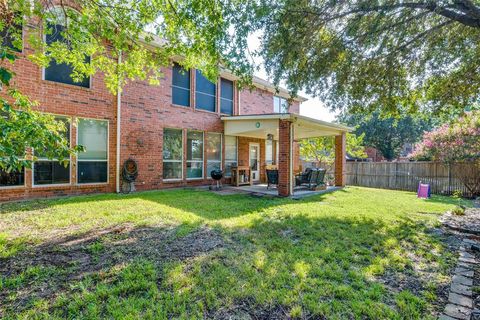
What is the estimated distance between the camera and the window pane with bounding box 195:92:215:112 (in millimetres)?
12164

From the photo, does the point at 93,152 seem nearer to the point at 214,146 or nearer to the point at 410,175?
the point at 214,146

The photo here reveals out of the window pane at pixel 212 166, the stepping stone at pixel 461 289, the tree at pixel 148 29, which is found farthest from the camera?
the window pane at pixel 212 166

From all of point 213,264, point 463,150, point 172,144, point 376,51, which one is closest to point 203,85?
point 172,144

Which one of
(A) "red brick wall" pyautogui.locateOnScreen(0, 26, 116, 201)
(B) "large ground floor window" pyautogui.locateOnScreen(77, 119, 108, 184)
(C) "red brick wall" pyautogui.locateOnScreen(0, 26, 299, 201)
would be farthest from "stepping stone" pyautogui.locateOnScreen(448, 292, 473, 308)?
(B) "large ground floor window" pyautogui.locateOnScreen(77, 119, 108, 184)

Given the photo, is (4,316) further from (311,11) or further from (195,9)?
(311,11)

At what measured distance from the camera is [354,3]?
5.58m

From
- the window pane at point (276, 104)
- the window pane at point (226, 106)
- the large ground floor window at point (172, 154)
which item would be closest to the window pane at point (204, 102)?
the window pane at point (226, 106)

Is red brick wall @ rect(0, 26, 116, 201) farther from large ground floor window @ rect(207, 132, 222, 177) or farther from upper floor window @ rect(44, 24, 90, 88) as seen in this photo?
large ground floor window @ rect(207, 132, 222, 177)

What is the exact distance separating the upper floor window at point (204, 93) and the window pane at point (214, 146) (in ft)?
4.49

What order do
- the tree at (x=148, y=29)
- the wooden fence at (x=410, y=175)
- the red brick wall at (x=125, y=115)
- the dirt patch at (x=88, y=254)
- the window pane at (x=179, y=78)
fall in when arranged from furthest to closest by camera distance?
the wooden fence at (x=410, y=175)
the window pane at (x=179, y=78)
the red brick wall at (x=125, y=115)
the tree at (x=148, y=29)
the dirt patch at (x=88, y=254)

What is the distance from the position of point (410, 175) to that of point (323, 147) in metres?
5.56

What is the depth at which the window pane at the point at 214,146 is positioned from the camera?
1254 centimetres

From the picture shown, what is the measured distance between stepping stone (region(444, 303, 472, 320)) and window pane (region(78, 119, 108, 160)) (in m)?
9.89

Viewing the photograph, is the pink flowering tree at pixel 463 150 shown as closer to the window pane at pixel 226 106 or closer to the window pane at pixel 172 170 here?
the window pane at pixel 226 106
